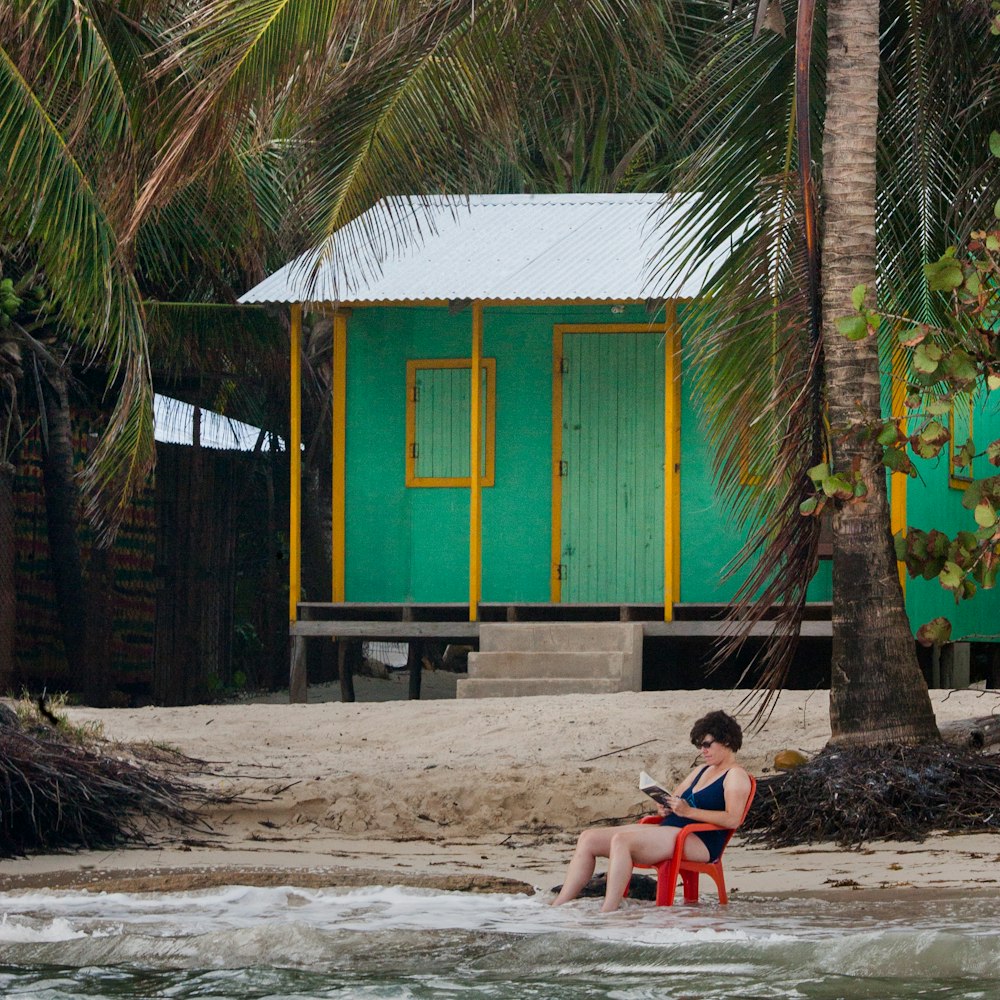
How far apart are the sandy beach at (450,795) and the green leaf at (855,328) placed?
8.18ft

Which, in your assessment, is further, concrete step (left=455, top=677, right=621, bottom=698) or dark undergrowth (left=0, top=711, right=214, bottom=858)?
concrete step (left=455, top=677, right=621, bottom=698)

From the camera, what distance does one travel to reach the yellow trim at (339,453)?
14289mm

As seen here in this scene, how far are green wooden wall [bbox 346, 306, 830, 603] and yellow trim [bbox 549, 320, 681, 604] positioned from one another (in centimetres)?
6

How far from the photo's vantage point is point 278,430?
19141 millimetres

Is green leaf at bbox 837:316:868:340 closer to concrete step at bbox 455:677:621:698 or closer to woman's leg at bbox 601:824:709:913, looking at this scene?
woman's leg at bbox 601:824:709:913

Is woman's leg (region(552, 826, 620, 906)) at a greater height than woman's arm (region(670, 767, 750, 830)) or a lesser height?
lesser

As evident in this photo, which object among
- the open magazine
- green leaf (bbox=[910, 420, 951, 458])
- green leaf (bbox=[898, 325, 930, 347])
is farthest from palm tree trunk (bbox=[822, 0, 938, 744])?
the open magazine

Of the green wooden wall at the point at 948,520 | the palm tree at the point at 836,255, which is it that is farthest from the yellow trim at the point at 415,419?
the palm tree at the point at 836,255

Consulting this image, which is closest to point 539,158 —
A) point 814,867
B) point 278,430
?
point 278,430

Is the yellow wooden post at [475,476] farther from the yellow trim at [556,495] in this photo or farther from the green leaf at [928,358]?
the green leaf at [928,358]

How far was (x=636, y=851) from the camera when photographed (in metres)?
7.23

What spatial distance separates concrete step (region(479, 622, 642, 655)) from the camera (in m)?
13.0

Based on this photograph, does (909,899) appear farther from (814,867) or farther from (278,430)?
(278,430)

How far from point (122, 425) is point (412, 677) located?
17.3 ft
